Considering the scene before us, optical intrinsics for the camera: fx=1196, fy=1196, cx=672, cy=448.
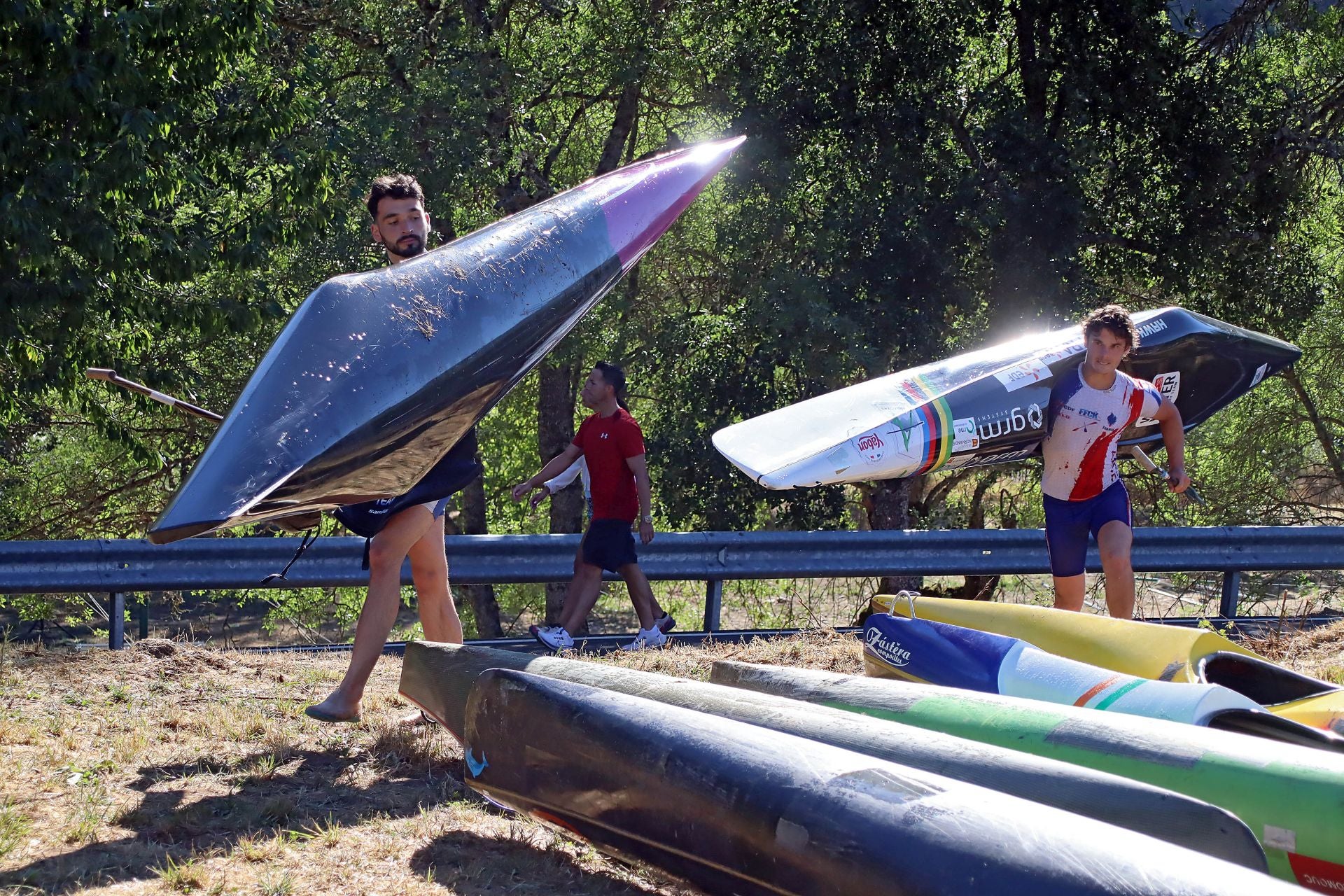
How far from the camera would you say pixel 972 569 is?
7859 mm

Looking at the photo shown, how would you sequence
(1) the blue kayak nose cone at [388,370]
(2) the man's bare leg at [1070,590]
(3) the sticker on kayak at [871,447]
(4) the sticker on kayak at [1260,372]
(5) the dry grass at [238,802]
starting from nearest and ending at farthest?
1. (5) the dry grass at [238,802]
2. (1) the blue kayak nose cone at [388,370]
3. (2) the man's bare leg at [1070,590]
4. (3) the sticker on kayak at [871,447]
5. (4) the sticker on kayak at [1260,372]

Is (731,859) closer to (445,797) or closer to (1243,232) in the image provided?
(445,797)

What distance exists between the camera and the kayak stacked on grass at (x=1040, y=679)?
3.46 metres

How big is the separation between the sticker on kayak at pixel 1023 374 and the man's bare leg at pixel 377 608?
3.71 metres

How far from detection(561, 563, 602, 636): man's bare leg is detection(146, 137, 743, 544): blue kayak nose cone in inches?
86.3

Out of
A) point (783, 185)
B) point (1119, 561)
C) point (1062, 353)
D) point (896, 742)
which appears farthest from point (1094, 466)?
point (783, 185)

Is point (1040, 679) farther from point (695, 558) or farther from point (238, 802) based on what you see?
point (695, 558)

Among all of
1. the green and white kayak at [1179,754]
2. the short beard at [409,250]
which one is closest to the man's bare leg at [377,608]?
the short beard at [409,250]

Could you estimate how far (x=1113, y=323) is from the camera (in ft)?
18.2

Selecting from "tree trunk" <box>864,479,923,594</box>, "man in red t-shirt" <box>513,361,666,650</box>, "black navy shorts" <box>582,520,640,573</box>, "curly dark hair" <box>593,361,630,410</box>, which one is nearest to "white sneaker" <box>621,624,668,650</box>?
"man in red t-shirt" <box>513,361,666,650</box>

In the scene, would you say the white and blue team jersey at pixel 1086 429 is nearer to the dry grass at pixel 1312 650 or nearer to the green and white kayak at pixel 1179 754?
the dry grass at pixel 1312 650

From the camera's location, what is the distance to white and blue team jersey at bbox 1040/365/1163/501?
5754 millimetres

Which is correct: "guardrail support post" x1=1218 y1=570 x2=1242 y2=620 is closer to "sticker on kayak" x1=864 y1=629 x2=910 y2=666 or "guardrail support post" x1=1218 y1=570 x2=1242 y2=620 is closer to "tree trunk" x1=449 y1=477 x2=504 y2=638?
"sticker on kayak" x1=864 y1=629 x2=910 y2=666

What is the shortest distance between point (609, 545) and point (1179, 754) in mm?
4230
